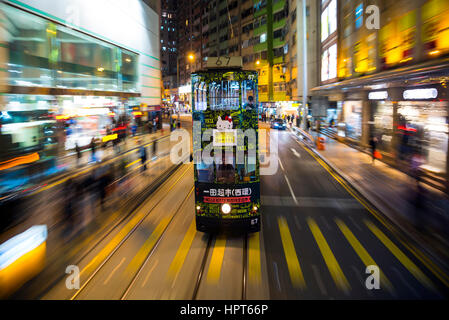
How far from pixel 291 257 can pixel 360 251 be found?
193 centimetres

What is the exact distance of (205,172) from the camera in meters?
9.34

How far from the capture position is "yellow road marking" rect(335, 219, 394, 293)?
7.42m

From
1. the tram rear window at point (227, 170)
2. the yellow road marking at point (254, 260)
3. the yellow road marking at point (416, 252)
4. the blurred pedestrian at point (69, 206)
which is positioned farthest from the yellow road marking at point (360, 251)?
the blurred pedestrian at point (69, 206)

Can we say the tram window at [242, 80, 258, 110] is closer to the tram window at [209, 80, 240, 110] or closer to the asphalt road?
the tram window at [209, 80, 240, 110]

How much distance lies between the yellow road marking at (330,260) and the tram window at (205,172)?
3.53 metres

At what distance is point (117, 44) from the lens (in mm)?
31766

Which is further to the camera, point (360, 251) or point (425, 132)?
→ point (425, 132)

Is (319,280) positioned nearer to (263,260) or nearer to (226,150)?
(263,260)

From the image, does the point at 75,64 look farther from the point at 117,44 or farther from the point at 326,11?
the point at 326,11

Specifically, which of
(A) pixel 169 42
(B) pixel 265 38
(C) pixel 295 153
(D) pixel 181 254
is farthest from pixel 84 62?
(A) pixel 169 42

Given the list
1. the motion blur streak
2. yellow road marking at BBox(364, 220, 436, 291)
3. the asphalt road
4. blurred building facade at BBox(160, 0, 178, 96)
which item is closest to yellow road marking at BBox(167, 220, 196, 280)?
the asphalt road

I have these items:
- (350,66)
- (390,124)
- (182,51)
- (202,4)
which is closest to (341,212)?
(390,124)

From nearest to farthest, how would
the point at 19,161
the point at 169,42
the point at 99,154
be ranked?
the point at 19,161
the point at 99,154
the point at 169,42

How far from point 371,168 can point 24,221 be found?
677 inches
